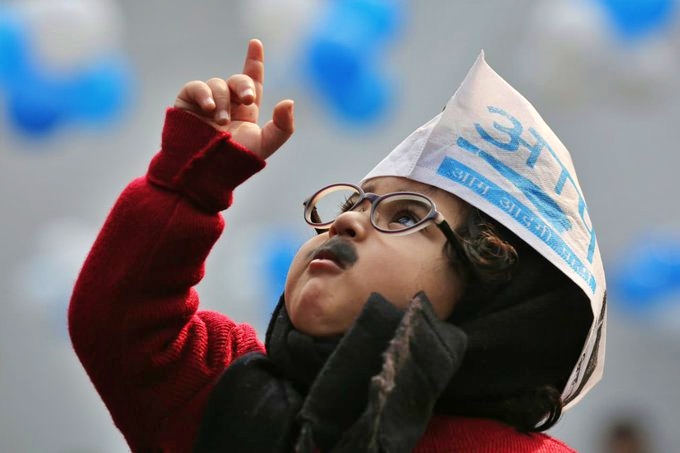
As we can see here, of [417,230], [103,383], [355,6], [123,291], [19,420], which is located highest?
[355,6]

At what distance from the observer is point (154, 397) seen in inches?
49.3

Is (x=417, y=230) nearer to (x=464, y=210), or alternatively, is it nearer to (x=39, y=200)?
(x=464, y=210)

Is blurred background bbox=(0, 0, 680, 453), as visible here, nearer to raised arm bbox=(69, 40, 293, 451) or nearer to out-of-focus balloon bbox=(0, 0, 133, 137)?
out-of-focus balloon bbox=(0, 0, 133, 137)

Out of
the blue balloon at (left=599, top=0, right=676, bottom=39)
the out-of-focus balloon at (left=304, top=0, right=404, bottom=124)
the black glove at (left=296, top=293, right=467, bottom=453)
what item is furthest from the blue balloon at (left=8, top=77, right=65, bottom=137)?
the black glove at (left=296, top=293, right=467, bottom=453)

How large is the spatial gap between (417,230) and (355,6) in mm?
1863

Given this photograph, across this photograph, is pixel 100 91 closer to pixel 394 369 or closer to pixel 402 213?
pixel 402 213

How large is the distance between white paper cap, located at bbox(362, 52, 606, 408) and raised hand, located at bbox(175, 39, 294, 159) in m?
0.16

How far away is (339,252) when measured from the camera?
4.01 ft

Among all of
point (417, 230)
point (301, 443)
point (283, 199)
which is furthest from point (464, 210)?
point (283, 199)

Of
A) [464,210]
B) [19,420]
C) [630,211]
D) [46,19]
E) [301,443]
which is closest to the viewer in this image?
[301,443]

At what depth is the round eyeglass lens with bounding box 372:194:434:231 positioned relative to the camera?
1270 mm

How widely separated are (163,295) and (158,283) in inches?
0.8

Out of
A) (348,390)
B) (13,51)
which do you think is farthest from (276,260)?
(348,390)

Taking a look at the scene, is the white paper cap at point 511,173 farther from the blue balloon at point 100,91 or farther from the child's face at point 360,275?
the blue balloon at point 100,91
